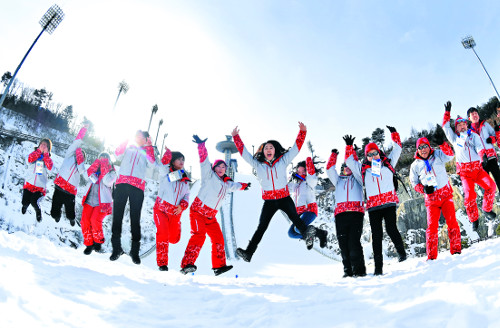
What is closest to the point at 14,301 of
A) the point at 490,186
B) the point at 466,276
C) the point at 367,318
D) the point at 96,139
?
the point at 367,318

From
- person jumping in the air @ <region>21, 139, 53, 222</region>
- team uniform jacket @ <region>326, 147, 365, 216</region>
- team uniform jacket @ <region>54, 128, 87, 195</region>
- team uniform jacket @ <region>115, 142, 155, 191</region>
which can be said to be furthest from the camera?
person jumping in the air @ <region>21, 139, 53, 222</region>

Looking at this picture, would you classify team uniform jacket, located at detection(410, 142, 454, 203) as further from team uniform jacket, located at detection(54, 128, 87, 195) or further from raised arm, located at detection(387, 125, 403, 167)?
team uniform jacket, located at detection(54, 128, 87, 195)

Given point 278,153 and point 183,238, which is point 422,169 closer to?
point 278,153

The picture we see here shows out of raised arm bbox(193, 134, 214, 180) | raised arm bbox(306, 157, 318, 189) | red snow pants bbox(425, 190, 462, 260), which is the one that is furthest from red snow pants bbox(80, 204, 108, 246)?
red snow pants bbox(425, 190, 462, 260)

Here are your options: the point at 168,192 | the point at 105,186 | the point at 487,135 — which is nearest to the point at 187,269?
the point at 168,192

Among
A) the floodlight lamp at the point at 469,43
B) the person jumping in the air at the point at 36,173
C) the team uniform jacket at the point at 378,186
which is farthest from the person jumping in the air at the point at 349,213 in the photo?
the floodlight lamp at the point at 469,43

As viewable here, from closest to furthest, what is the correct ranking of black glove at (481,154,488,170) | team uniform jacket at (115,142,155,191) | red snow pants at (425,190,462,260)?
red snow pants at (425,190,462,260)
team uniform jacket at (115,142,155,191)
black glove at (481,154,488,170)

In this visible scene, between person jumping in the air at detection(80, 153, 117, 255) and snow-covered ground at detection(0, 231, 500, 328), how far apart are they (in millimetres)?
1673

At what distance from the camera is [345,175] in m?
5.04

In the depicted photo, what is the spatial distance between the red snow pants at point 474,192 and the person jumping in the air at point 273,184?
298 centimetres

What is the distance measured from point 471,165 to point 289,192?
11.3 feet

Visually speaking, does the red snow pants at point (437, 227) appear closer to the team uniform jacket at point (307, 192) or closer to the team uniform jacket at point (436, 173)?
the team uniform jacket at point (436, 173)

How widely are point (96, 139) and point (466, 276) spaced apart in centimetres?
3870

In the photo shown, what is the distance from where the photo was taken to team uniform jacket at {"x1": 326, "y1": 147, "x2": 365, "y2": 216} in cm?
467
